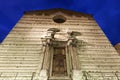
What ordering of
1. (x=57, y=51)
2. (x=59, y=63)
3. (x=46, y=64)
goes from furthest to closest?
1. (x=57, y=51)
2. (x=59, y=63)
3. (x=46, y=64)

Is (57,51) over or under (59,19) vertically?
under

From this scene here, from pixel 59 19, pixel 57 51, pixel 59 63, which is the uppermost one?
pixel 59 19

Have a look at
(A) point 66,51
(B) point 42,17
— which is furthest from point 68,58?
(B) point 42,17

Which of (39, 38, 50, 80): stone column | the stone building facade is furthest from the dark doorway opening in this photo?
(39, 38, 50, 80): stone column

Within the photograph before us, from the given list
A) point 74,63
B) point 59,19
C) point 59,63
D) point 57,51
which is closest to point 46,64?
point 59,63

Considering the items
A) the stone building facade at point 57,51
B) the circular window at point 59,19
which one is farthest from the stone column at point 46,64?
the circular window at point 59,19

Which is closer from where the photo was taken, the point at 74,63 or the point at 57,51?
the point at 74,63

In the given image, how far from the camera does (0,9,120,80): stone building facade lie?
7.59 m

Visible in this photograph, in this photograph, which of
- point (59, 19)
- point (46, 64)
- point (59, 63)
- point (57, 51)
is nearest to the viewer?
point (46, 64)

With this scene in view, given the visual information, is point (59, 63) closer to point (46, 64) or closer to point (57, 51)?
point (46, 64)

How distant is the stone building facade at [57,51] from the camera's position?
7.59m

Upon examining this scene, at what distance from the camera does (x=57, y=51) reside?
9.13 m

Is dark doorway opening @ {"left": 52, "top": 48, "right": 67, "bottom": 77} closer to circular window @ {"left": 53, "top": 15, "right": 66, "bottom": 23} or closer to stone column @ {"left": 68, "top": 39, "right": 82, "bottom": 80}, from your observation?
stone column @ {"left": 68, "top": 39, "right": 82, "bottom": 80}

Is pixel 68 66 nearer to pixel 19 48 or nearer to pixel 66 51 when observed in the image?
pixel 66 51
